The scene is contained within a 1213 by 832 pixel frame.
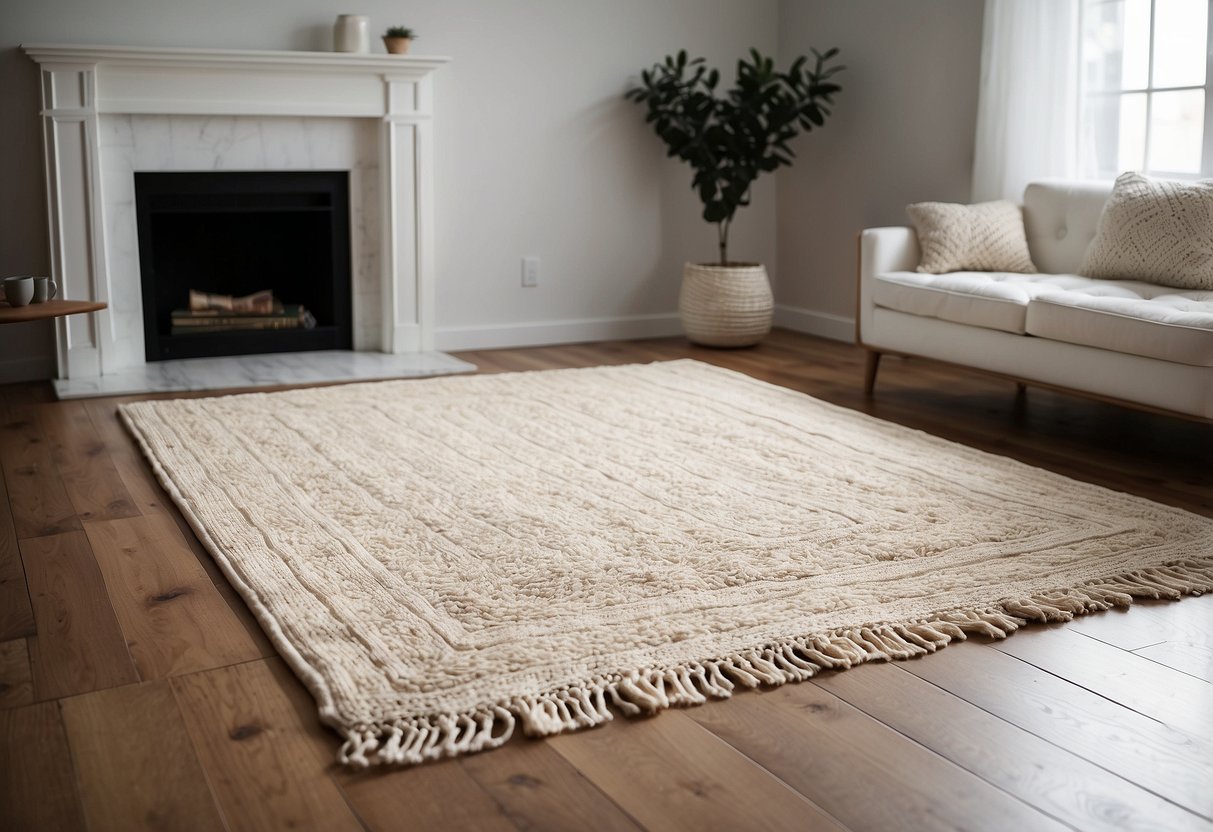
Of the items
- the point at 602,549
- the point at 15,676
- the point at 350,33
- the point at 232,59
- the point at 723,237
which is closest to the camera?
the point at 15,676

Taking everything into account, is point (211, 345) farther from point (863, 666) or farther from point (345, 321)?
point (863, 666)

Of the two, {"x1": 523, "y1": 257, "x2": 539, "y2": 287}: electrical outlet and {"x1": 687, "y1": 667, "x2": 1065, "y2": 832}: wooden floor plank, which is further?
{"x1": 523, "y1": 257, "x2": 539, "y2": 287}: electrical outlet

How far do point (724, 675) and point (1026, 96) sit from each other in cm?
315

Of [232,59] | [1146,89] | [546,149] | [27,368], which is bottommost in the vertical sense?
[27,368]

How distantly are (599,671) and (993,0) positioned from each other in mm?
3466

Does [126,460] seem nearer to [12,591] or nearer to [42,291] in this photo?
[42,291]

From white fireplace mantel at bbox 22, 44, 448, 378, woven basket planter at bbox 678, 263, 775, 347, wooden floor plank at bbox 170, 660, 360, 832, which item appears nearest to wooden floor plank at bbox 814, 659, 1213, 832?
wooden floor plank at bbox 170, 660, 360, 832

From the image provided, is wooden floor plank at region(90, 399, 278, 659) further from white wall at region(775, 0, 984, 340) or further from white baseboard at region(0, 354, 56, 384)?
white wall at region(775, 0, 984, 340)

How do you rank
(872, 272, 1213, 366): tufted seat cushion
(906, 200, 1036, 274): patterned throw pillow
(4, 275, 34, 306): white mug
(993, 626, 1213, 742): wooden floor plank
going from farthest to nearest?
(906, 200, 1036, 274): patterned throw pillow < (872, 272, 1213, 366): tufted seat cushion < (4, 275, 34, 306): white mug < (993, 626, 1213, 742): wooden floor plank

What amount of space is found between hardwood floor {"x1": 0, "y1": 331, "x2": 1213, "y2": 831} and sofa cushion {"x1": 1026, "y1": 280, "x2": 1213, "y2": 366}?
0.97 m

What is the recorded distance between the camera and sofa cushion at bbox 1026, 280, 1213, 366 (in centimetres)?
289

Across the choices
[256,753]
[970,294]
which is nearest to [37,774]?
[256,753]

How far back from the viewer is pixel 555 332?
16.9 ft

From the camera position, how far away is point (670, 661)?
5.99ft
